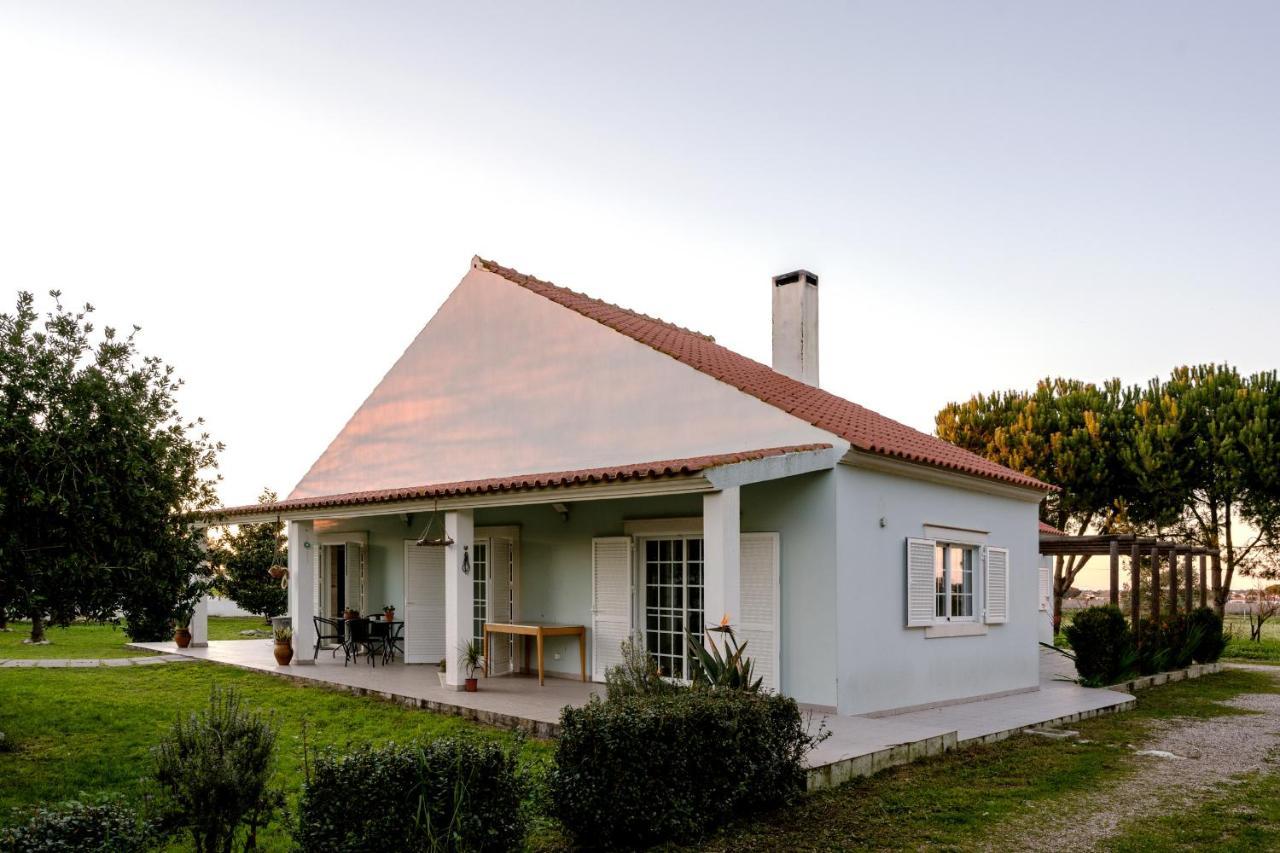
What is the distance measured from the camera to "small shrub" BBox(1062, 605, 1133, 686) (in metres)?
13.4

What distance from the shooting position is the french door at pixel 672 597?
36.7 ft

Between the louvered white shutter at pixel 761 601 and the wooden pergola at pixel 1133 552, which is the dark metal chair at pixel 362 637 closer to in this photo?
the louvered white shutter at pixel 761 601

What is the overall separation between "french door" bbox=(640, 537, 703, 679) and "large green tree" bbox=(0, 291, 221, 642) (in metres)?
5.37

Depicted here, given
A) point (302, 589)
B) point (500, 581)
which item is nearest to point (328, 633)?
point (302, 589)

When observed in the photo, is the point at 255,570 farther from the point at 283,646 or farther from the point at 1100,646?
the point at 1100,646

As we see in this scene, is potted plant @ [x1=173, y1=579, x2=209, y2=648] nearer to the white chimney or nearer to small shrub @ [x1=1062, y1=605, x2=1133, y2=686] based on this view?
the white chimney

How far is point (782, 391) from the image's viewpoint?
12555mm

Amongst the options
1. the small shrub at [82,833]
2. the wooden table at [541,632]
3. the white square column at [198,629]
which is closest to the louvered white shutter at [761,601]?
the wooden table at [541,632]

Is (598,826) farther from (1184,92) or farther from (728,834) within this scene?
(1184,92)

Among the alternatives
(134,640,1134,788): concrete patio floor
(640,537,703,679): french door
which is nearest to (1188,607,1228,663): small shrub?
(134,640,1134,788): concrete patio floor

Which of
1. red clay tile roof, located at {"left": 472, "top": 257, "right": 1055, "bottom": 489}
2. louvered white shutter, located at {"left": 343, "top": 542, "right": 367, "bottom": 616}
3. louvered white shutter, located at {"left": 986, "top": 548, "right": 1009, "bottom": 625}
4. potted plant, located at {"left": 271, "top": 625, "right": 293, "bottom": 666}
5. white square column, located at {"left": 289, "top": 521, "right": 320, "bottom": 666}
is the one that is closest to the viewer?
red clay tile roof, located at {"left": 472, "top": 257, "right": 1055, "bottom": 489}

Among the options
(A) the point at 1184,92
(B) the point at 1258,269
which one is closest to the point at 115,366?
(A) the point at 1184,92

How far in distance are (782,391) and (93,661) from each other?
11556mm

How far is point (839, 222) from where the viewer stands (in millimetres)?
14102
